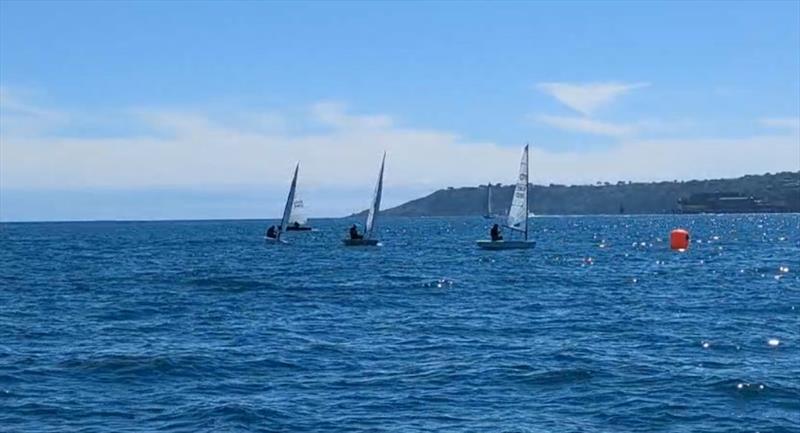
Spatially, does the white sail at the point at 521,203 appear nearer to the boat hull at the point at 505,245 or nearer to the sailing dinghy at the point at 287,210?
the boat hull at the point at 505,245

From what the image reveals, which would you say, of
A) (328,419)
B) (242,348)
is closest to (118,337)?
(242,348)

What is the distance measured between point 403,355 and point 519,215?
5780cm

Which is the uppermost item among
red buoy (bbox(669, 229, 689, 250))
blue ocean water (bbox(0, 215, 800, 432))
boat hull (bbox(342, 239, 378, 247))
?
red buoy (bbox(669, 229, 689, 250))

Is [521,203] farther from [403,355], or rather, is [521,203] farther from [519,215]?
[403,355]

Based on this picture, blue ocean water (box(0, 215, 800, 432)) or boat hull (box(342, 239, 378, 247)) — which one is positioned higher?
boat hull (box(342, 239, 378, 247))

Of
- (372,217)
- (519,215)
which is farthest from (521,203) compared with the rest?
(372,217)

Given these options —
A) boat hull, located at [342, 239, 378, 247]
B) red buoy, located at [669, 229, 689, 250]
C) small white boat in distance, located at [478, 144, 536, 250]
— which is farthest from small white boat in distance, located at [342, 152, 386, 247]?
red buoy, located at [669, 229, 689, 250]

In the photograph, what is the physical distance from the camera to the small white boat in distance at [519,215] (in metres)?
84.5

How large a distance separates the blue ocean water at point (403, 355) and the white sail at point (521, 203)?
2587cm

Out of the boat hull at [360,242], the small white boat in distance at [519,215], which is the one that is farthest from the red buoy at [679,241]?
the boat hull at [360,242]

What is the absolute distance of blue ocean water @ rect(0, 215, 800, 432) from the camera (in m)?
22.0

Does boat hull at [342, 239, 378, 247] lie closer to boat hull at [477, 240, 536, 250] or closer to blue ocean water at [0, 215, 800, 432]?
boat hull at [477, 240, 536, 250]

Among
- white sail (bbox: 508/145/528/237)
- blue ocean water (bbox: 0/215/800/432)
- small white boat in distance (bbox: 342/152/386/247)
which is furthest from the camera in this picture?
small white boat in distance (bbox: 342/152/386/247)

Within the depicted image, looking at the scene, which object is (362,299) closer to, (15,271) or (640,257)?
(15,271)
